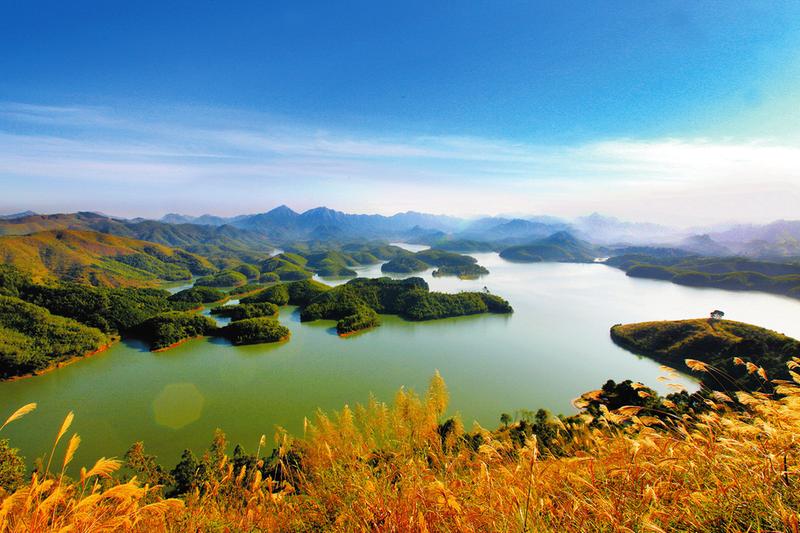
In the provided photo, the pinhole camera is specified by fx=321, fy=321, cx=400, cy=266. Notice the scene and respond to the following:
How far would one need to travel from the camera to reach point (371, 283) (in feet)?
197

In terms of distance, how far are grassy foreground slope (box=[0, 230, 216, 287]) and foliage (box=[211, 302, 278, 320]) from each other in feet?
119

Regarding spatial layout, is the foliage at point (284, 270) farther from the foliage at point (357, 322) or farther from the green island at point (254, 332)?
the green island at point (254, 332)

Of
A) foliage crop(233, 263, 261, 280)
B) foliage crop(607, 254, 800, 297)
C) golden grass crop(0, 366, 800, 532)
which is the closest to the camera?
golden grass crop(0, 366, 800, 532)

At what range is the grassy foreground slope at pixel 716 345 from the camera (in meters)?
24.1

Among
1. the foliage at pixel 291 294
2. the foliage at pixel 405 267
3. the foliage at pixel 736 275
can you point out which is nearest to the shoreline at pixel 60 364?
the foliage at pixel 291 294

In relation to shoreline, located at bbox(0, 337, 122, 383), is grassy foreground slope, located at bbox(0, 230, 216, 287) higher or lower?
higher

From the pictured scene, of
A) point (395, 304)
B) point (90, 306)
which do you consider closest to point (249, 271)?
point (90, 306)

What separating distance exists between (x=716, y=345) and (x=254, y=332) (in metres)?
46.1

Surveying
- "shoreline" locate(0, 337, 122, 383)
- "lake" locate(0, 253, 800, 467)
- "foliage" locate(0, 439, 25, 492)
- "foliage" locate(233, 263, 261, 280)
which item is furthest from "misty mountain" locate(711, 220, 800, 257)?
"shoreline" locate(0, 337, 122, 383)

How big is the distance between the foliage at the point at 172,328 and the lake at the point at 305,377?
1.18 meters

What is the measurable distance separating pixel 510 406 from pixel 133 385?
28929 millimetres

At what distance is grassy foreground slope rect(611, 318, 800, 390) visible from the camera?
24094 millimetres

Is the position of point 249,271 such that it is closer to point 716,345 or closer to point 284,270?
point 284,270

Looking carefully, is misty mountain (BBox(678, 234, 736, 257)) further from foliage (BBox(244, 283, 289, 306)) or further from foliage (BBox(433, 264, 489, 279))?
foliage (BBox(244, 283, 289, 306))
